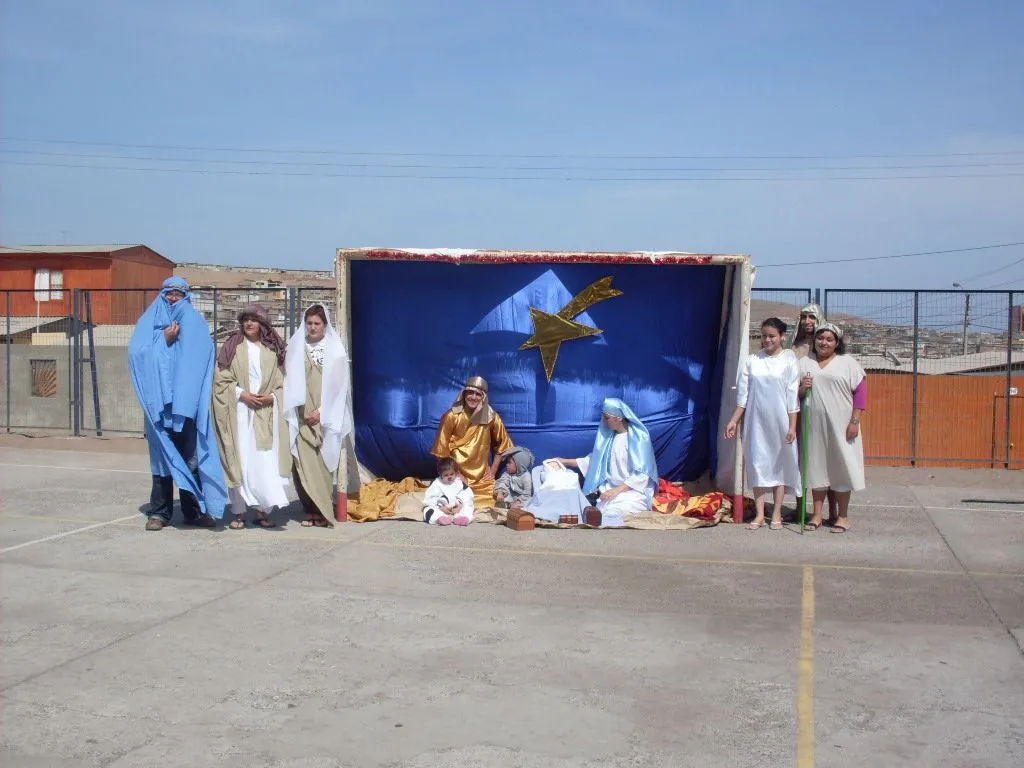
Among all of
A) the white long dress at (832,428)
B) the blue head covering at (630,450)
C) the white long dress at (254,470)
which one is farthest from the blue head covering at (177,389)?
the white long dress at (832,428)

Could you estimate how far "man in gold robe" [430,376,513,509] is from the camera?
31.6ft

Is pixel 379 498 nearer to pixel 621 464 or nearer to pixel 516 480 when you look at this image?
pixel 516 480

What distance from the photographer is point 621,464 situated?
938 cm

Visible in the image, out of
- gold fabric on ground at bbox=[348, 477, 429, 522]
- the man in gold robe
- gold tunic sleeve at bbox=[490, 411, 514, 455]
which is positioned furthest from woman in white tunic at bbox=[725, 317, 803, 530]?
gold fabric on ground at bbox=[348, 477, 429, 522]

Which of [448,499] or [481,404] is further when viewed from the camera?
[481,404]

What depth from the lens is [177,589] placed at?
6.76m

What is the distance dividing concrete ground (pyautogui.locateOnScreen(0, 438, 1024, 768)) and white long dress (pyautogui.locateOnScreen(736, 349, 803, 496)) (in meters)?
0.48

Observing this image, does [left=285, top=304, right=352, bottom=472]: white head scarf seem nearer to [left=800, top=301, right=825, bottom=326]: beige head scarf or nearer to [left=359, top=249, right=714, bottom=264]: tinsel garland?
[left=359, top=249, right=714, bottom=264]: tinsel garland

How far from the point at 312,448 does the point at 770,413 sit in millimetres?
3701

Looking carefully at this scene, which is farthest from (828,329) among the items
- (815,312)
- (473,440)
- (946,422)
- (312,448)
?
(946,422)

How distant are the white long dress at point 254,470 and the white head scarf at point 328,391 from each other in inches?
8.2

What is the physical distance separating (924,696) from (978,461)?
330 inches

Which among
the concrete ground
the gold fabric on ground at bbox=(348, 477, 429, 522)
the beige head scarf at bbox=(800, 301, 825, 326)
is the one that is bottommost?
the concrete ground

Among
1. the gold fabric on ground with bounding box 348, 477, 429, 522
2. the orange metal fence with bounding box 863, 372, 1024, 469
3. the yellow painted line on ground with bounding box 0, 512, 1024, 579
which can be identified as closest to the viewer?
the yellow painted line on ground with bounding box 0, 512, 1024, 579
